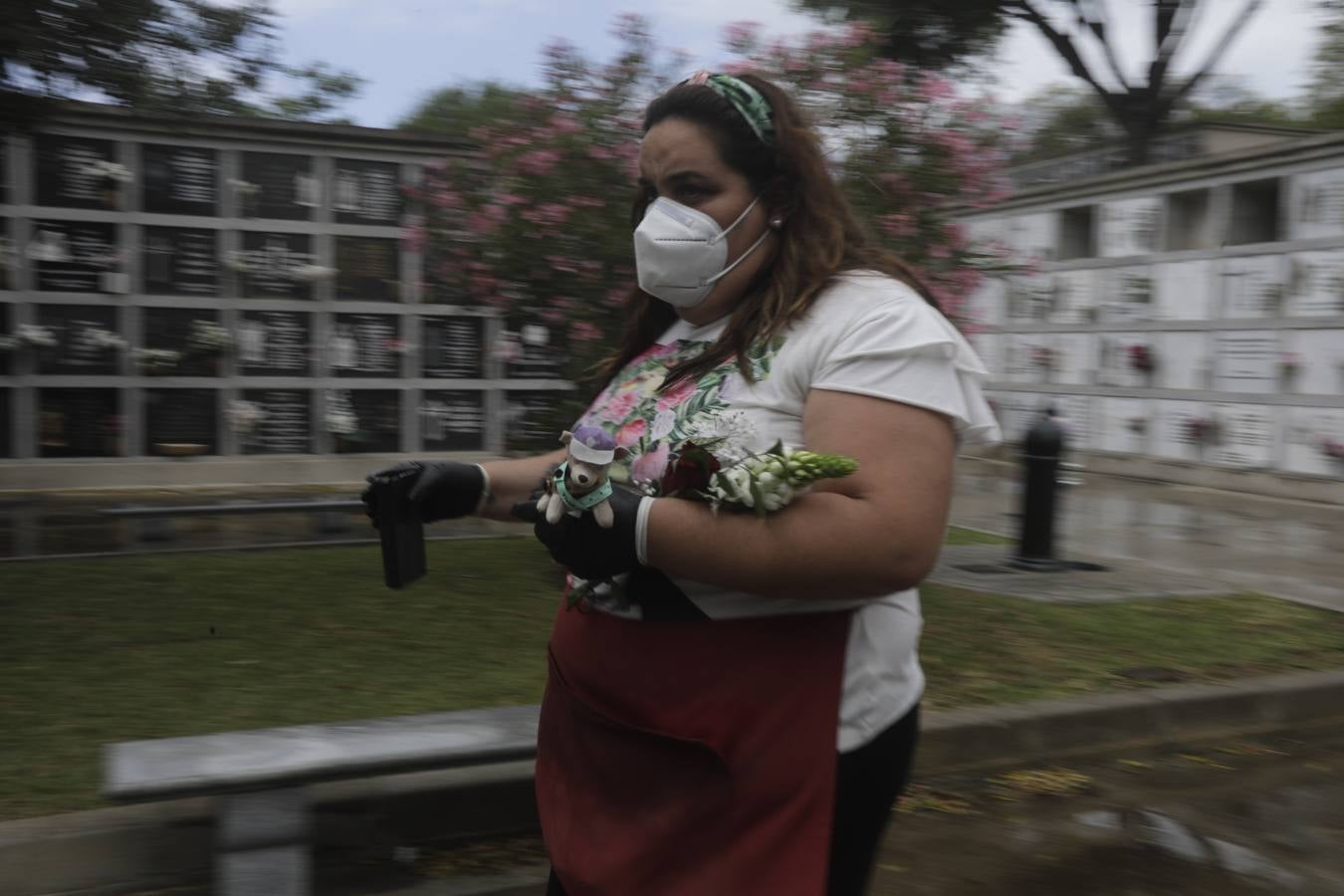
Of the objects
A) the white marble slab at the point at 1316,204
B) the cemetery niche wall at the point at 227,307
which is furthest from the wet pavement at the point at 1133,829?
the white marble slab at the point at 1316,204

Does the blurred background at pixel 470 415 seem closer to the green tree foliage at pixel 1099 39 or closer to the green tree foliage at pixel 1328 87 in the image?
the green tree foliage at pixel 1099 39

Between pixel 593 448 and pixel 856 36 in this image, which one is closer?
pixel 593 448

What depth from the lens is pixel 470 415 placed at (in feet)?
40.2

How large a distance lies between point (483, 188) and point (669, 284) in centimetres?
560

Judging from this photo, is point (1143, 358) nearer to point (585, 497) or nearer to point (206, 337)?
point (206, 337)

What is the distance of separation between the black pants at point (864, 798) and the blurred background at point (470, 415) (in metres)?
0.83

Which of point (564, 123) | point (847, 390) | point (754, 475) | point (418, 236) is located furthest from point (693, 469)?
point (418, 236)

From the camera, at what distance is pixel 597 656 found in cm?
175

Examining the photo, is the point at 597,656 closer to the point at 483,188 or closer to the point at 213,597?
the point at 213,597

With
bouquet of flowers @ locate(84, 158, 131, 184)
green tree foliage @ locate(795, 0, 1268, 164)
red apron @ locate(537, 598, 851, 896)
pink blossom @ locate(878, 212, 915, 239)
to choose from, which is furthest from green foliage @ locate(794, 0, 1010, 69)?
red apron @ locate(537, 598, 851, 896)

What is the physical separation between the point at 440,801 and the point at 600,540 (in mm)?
2387

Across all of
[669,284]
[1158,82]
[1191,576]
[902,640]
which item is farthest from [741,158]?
[1158,82]

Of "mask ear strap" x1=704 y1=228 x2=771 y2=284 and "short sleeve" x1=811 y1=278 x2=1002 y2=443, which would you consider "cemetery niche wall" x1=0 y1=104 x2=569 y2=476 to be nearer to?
"mask ear strap" x1=704 y1=228 x2=771 y2=284

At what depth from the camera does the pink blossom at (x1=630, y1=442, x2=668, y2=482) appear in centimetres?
165
